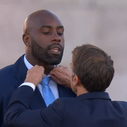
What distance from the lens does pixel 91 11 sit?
5.46 metres

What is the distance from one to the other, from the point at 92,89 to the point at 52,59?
0.38 metres

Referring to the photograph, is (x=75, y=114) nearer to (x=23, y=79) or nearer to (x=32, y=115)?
(x=32, y=115)

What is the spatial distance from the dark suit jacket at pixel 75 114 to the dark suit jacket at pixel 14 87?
0.18 m

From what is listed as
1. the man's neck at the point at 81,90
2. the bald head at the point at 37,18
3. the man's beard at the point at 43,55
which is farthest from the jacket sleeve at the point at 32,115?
the bald head at the point at 37,18

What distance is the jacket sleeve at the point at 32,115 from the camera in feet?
5.36

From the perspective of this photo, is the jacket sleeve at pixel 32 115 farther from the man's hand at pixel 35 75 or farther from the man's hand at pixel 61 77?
the man's hand at pixel 61 77

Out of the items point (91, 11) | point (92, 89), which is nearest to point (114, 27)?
point (91, 11)

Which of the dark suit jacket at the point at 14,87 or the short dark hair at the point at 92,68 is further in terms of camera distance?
the dark suit jacket at the point at 14,87

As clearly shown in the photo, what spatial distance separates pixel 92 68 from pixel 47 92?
422mm

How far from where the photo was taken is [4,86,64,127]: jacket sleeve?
64.3 inches

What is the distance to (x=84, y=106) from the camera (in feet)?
5.48

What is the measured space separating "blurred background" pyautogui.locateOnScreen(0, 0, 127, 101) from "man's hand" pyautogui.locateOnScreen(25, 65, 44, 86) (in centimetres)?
316

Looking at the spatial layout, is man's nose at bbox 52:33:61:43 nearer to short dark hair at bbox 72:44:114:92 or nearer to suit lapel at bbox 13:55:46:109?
suit lapel at bbox 13:55:46:109

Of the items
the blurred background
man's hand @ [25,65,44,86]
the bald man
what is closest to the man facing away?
man's hand @ [25,65,44,86]
